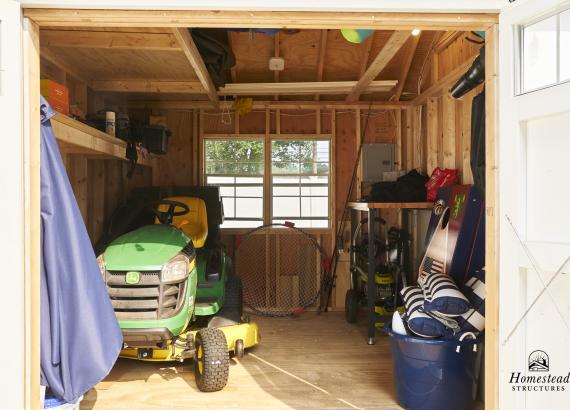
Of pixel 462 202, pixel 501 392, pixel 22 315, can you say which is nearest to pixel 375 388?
pixel 501 392

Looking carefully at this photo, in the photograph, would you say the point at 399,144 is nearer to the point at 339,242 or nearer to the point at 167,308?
the point at 339,242

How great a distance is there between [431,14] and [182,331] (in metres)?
2.59

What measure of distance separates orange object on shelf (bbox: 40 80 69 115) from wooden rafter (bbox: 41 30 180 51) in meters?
0.44

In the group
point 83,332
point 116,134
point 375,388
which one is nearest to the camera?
point 83,332

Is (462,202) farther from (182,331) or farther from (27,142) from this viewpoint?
(27,142)

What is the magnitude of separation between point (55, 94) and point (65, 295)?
1.31m

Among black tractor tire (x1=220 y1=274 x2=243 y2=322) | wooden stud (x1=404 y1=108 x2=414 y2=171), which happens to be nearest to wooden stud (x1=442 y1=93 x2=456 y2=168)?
wooden stud (x1=404 y1=108 x2=414 y2=171)

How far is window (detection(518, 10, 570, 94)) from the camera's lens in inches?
71.8

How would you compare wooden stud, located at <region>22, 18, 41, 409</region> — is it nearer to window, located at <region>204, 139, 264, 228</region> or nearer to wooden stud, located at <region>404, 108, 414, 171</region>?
window, located at <region>204, 139, 264, 228</region>

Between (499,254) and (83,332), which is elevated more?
(499,254)

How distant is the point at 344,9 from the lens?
206 cm

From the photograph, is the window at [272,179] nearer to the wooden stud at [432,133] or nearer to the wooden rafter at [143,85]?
the wooden stud at [432,133]

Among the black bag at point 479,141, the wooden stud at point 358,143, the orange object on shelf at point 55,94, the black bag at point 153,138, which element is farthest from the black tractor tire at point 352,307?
the orange object on shelf at point 55,94

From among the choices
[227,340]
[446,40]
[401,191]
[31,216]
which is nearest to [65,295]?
[31,216]
